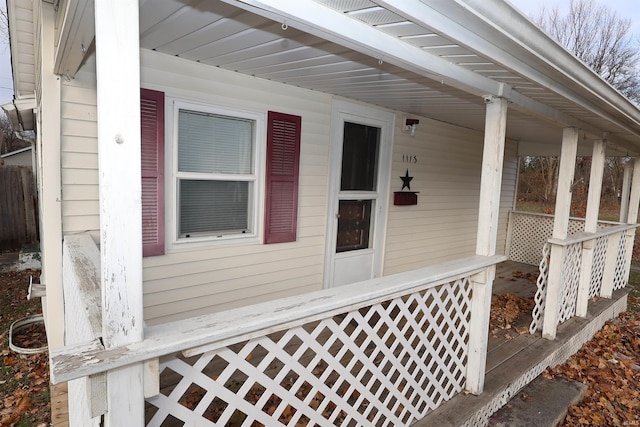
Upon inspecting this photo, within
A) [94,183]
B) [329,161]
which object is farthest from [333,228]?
[94,183]

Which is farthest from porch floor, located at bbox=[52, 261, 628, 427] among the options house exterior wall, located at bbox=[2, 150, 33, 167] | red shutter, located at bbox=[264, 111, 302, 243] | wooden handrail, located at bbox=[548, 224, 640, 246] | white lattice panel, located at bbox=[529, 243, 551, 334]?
house exterior wall, located at bbox=[2, 150, 33, 167]

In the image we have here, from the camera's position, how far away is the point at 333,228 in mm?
4176

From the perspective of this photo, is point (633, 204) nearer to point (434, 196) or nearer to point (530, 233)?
point (530, 233)

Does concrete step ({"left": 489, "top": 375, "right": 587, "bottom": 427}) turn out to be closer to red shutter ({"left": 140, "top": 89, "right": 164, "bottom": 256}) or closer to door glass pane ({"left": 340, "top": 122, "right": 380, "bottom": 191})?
door glass pane ({"left": 340, "top": 122, "right": 380, "bottom": 191})

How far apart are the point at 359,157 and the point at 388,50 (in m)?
2.63

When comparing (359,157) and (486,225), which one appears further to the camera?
(359,157)

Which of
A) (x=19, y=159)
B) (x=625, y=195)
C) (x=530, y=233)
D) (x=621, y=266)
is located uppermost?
(x=19, y=159)

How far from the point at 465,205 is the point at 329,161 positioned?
325cm

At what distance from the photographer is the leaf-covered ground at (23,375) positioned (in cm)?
277

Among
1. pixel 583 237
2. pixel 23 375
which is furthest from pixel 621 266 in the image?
pixel 23 375

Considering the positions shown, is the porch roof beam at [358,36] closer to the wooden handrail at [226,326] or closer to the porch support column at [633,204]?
the wooden handrail at [226,326]

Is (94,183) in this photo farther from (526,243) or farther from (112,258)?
(526,243)

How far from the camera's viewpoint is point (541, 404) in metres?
3.01

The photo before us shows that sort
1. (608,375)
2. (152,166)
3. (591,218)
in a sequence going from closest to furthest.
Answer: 1. (152,166)
2. (608,375)
3. (591,218)
